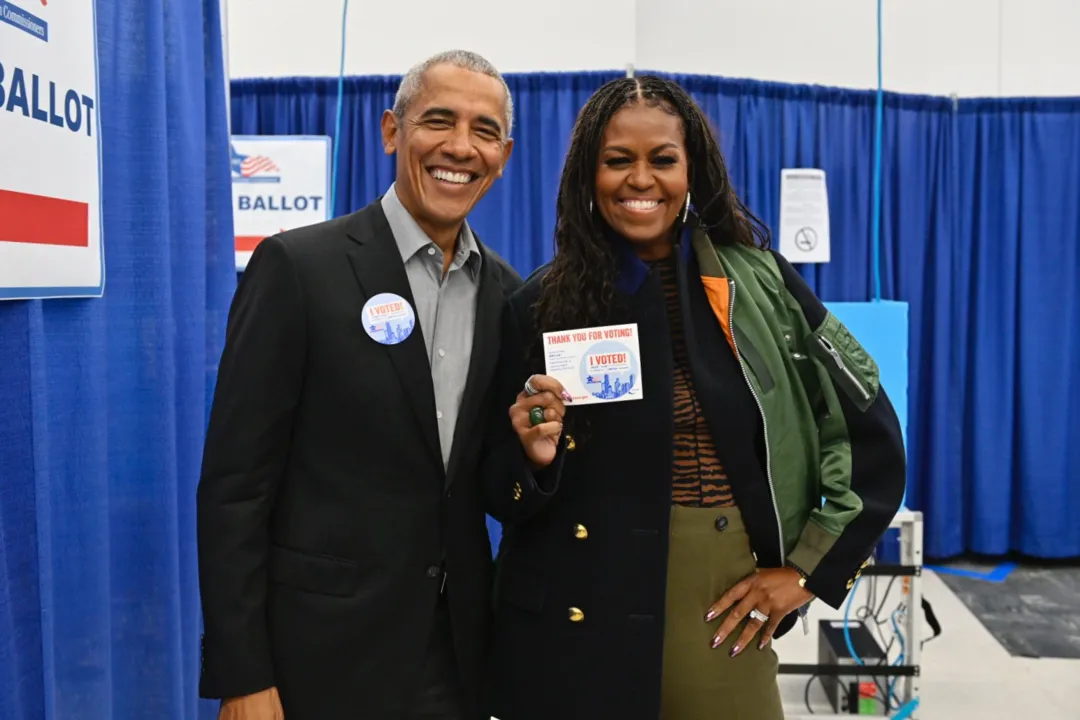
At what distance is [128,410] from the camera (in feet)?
5.65

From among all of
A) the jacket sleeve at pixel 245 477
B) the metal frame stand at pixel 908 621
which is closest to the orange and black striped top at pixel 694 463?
the jacket sleeve at pixel 245 477

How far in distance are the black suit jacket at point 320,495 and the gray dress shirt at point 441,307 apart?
5cm

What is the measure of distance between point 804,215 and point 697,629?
388 cm

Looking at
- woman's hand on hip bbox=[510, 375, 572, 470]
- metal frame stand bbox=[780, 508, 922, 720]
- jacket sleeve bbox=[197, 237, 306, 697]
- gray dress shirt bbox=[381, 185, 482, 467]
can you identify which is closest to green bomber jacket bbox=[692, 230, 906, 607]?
woman's hand on hip bbox=[510, 375, 572, 470]

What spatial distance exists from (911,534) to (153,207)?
2.75 m

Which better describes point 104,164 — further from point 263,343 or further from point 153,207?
point 263,343

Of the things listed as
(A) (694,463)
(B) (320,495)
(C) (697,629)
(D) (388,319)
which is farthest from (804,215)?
(B) (320,495)

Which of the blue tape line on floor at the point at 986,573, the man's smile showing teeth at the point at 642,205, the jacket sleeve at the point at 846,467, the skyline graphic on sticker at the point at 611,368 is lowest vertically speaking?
the blue tape line on floor at the point at 986,573

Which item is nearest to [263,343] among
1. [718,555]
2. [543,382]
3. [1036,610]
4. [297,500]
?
[297,500]

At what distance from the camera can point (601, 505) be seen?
54.2 inches

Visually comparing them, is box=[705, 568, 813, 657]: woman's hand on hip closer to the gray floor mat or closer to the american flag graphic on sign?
the gray floor mat

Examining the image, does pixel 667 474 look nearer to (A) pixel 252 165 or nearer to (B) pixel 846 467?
(B) pixel 846 467

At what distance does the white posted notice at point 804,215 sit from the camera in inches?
189

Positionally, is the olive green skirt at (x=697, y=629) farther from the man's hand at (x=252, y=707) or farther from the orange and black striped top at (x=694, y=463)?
the man's hand at (x=252, y=707)
